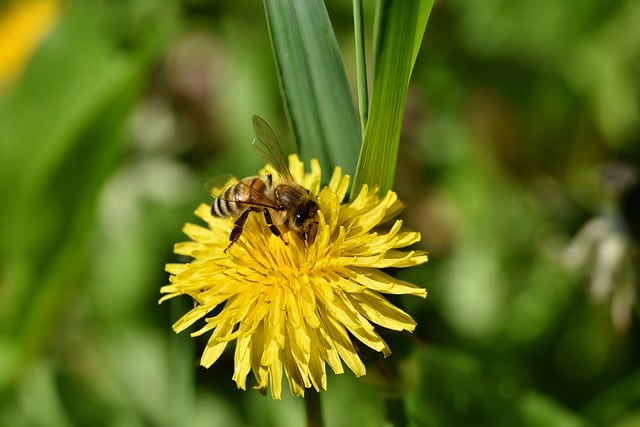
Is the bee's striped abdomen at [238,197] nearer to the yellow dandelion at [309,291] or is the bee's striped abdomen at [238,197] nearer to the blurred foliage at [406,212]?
the yellow dandelion at [309,291]

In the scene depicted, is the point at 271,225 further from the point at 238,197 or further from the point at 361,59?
the point at 361,59

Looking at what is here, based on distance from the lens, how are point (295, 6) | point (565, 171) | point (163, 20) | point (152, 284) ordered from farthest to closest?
1. point (163, 20)
2. point (565, 171)
3. point (152, 284)
4. point (295, 6)

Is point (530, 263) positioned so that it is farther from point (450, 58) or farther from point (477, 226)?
point (450, 58)

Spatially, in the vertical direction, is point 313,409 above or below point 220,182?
below

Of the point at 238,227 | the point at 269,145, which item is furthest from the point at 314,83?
the point at 238,227

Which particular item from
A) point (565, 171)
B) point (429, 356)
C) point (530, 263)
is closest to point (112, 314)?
point (429, 356)

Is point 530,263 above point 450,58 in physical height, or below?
below
